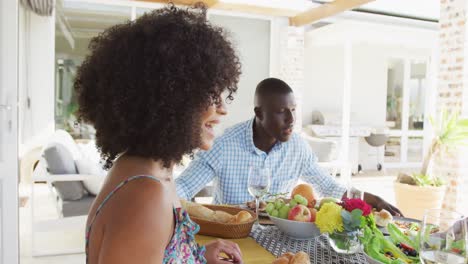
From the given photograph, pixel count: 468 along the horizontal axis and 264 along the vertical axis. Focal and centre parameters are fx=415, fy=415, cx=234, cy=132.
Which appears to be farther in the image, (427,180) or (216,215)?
(427,180)

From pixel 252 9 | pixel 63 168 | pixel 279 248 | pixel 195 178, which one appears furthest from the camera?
pixel 252 9

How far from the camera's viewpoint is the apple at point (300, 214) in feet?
4.67

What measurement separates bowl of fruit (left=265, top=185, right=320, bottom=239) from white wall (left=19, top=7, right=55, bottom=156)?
5847mm

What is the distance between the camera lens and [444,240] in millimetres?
855

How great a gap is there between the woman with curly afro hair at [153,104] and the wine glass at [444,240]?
1.67ft

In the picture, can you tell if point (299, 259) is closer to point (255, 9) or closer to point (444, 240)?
point (444, 240)

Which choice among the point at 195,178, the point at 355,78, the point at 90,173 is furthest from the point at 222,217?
the point at 355,78

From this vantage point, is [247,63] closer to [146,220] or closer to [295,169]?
[295,169]

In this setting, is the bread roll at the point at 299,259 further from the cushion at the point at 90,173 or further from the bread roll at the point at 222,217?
the cushion at the point at 90,173

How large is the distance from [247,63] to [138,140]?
688cm

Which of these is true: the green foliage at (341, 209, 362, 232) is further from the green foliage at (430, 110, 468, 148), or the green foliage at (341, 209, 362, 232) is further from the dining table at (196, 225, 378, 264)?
the green foliage at (430, 110, 468, 148)

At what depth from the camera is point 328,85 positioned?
29.2 ft

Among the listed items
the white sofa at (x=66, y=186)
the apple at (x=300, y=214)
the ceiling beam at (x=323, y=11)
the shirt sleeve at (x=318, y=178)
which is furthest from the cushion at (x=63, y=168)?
the ceiling beam at (x=323, y=11)

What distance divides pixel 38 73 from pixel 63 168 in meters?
3.97
